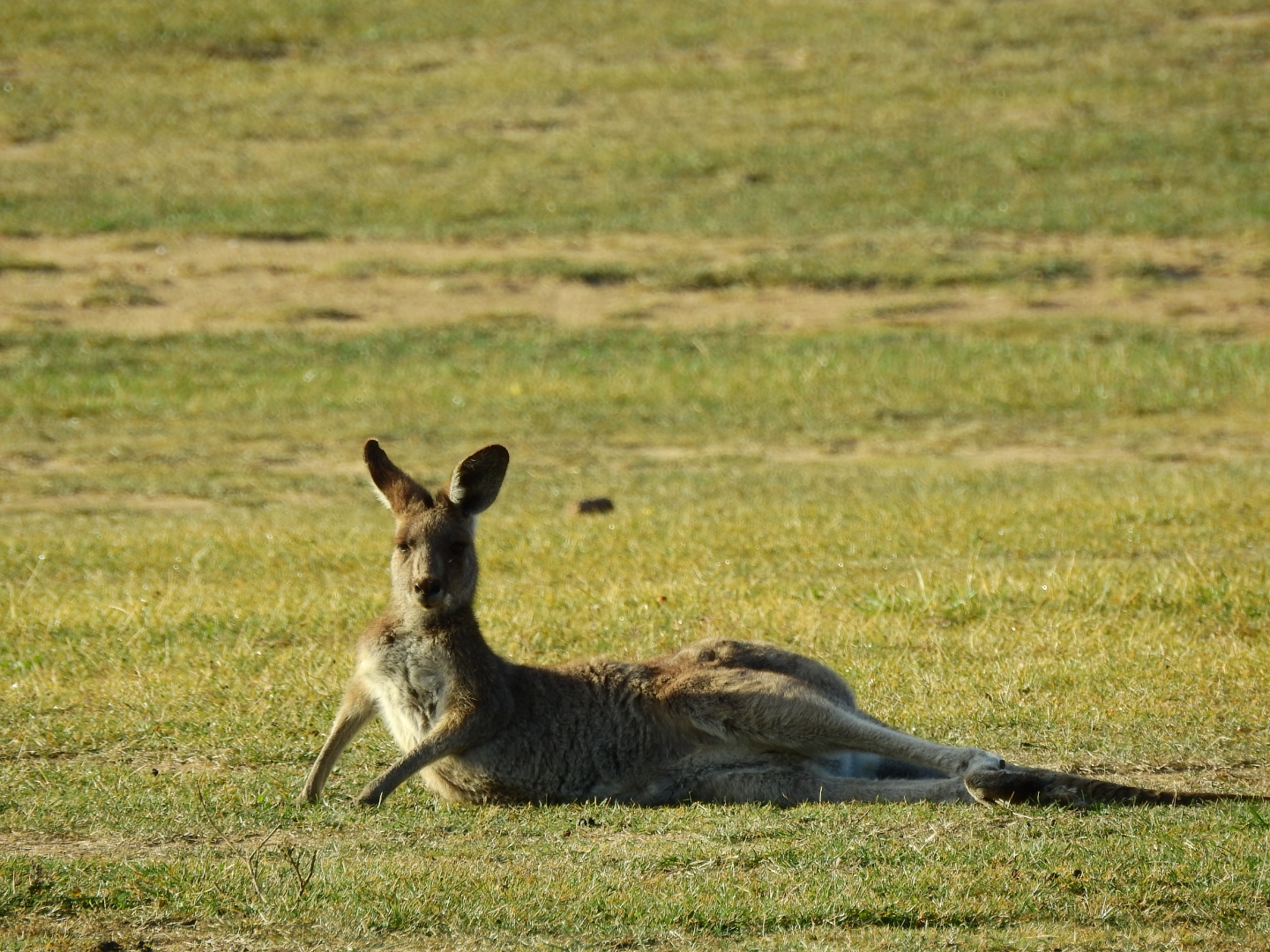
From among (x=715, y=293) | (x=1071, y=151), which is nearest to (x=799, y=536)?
(x=715, y=293)

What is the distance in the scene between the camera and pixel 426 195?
2902cm

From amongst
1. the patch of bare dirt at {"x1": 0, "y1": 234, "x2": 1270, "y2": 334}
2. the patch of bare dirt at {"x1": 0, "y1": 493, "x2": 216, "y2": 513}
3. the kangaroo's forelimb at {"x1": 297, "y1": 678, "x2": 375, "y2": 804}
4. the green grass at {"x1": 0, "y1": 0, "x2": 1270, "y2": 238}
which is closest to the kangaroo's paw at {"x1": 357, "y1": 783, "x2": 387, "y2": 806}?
the kangaroo's forelimb at {"x1": 297, "y1": 678, "x2": 375, "y2": 804}

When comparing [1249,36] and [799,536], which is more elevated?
[1249,36]

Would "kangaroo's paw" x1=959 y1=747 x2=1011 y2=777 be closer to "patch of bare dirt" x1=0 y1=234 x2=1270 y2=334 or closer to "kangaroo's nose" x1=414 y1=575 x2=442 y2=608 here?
"kangaroo's nose" x1=414 y1=575 x2=442 y2=608

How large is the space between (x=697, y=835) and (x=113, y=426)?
1269 cm

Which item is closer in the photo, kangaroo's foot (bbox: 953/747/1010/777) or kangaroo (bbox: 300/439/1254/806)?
kangaroo's foot (bbox: 953/747/1010/777)

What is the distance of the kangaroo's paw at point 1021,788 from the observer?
5.95 metres

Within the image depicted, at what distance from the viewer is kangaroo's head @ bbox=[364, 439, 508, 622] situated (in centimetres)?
632

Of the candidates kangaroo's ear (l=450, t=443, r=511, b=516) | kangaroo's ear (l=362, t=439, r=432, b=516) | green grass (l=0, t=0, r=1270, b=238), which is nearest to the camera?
kangaroo's ear (l=450, t=443, r=511, b=516)

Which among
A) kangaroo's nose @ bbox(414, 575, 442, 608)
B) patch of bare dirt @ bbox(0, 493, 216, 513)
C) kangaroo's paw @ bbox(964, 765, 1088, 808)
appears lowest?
patch of bare dirt @ bbox(0, 493, 216, 513)

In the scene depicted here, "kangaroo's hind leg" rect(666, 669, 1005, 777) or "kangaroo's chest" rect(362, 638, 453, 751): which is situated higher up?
"kangaroo's chest" rect(362, 638, 453, 751)

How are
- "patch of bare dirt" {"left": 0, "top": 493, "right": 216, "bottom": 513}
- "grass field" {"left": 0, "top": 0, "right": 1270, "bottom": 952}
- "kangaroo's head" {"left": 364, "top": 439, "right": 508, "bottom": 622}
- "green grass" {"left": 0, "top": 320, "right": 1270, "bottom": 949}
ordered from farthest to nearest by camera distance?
"patch of bare dirt" {"left": 0, "top": 493, "right": 216, "bottom": 513} < "kangaroo's head" {"left": 364, "top": 439, "right": 508, "bottom": 622} < "grass field" {"left": 0, "top": 0, "right": 1270, "bottom": 952} < "green grass" {"left": 0, "top": 320, "right": 1270, "bottom": 949}

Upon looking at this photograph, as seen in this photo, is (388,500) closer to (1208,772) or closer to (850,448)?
(1208,772)

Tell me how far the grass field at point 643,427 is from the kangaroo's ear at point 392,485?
1.13 metres
